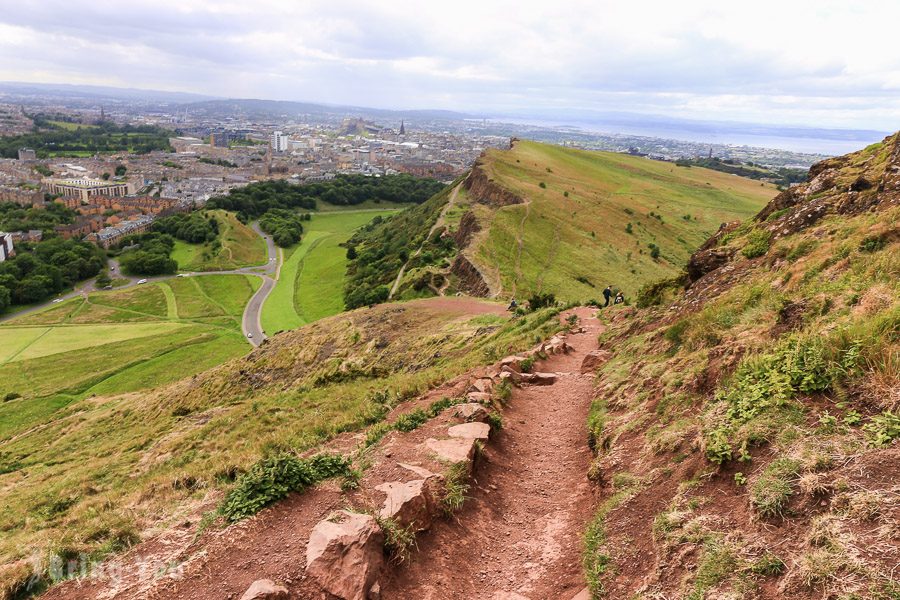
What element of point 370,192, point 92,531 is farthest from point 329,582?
point 370,192

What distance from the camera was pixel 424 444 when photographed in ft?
33.1

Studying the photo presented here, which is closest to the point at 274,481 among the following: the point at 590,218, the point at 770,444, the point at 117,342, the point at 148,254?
the point at 770,444

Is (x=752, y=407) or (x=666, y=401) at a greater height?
(x=752, y=407)

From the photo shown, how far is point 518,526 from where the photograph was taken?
27.9ft

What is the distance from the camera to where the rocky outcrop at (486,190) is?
61750mm

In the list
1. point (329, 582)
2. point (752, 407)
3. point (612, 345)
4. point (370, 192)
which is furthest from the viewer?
point (370, 192)

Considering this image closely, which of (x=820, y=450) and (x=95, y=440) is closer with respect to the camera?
(x=820, y=450)

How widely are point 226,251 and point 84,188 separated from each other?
3353 inches

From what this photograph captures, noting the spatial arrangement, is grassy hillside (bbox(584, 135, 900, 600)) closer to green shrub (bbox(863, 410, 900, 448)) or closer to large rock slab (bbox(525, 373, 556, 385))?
green shrub (bbox(863, 410, 900, 448))

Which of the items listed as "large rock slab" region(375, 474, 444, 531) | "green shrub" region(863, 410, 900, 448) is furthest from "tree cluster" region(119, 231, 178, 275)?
"green shrub" region(863, 410, 900, 448)

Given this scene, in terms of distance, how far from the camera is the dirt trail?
7043 mm

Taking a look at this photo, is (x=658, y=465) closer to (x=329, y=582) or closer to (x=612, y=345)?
(x=329, y=582)

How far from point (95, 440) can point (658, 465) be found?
93.7 feet

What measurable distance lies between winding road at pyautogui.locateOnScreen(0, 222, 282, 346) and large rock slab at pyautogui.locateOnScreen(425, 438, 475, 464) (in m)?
53.8
